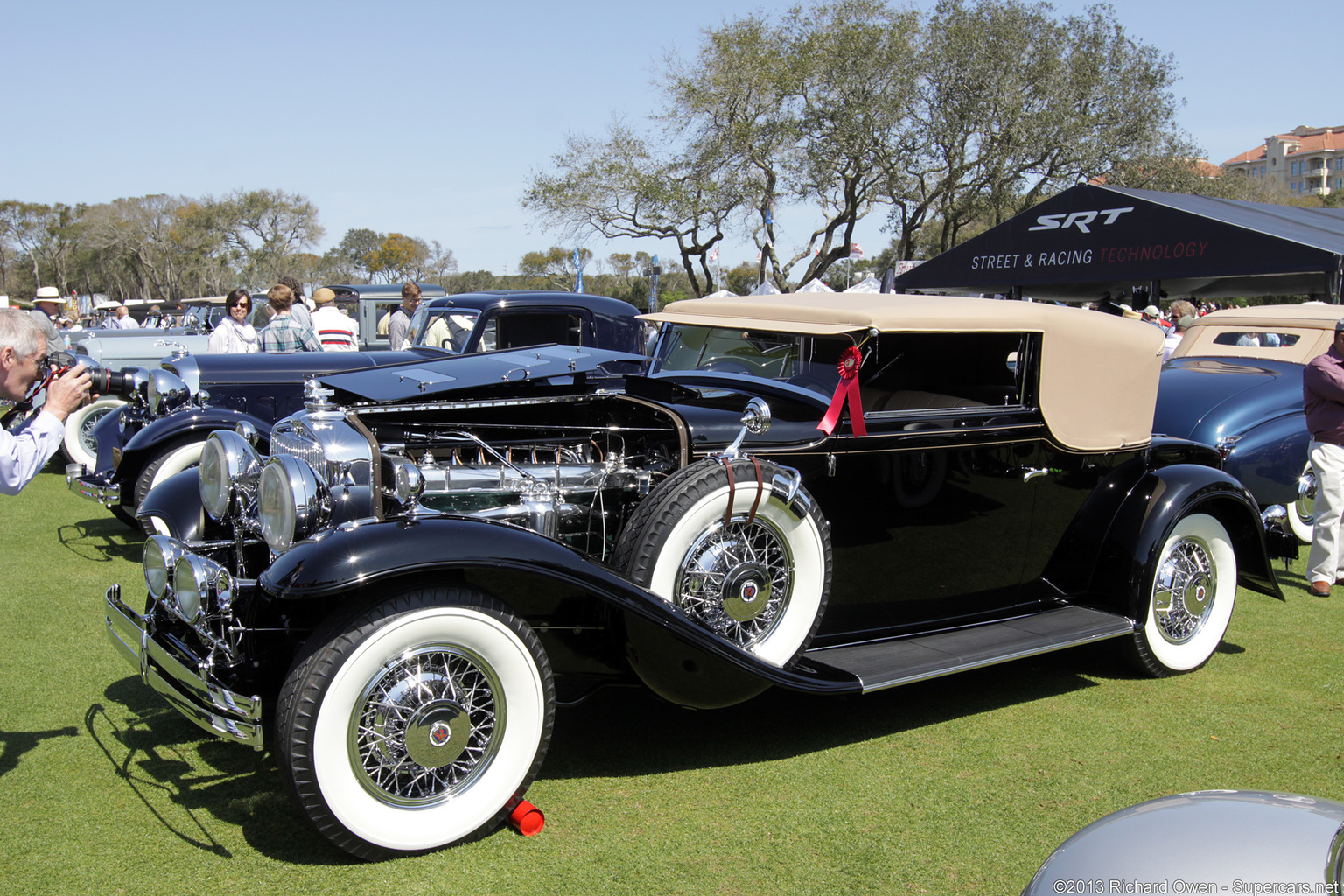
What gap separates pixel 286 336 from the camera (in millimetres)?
7723

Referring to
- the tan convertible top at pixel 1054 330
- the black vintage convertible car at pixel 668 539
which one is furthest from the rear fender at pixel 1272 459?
the tan convertible top at pixel 1054 330

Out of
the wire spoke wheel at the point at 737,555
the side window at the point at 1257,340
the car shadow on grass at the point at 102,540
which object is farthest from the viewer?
the side window at the point at 1257,340

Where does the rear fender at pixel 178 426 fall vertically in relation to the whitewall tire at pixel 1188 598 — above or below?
above

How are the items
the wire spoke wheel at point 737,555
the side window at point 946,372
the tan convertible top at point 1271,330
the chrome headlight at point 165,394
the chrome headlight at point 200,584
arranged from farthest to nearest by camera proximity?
the tan convertible top at point 1271,330, the chrome headlight at point 165,394, the side window at point 946,372, the wire spoke wheel at point 737,555, the chrome headlight at point 200,584

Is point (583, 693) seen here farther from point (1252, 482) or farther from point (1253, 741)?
point (1252, 482)

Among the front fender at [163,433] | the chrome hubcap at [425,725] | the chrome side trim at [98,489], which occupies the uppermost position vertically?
the front fender at [163,433]

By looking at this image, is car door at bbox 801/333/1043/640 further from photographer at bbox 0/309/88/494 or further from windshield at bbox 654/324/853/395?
photographer at bbox 0/309/88/494

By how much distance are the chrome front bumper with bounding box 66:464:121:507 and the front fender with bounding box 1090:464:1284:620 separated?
5.57 metres

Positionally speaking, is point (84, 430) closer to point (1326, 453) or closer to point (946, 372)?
point (946, 372)

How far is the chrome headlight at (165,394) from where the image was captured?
6156 mm

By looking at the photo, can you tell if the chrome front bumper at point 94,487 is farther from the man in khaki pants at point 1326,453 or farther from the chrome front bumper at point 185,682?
the man in khaki pants at point 1326,453

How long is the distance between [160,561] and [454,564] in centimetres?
111

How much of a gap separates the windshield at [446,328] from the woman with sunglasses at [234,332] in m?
1.50

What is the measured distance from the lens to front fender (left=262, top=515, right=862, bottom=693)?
7.89ft
